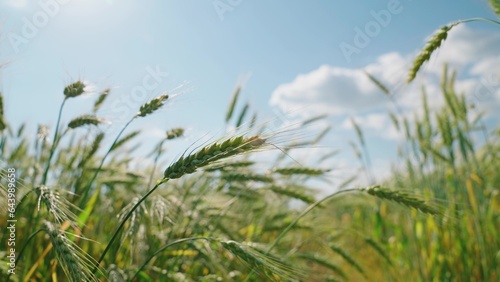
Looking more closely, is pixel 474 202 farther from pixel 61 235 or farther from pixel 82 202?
pixel 61 235

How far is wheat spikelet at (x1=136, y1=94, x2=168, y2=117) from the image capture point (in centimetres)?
179

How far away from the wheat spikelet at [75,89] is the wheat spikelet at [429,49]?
4.68 ft

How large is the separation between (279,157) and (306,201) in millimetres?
1157

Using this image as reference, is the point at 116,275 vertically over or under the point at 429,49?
under

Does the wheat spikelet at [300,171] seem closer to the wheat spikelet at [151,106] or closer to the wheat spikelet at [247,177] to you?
the wheat spikelet at [247,177]

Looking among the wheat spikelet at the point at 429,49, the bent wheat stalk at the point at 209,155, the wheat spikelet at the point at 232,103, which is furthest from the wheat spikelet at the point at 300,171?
the bent wheat stalk at the point at 209,155

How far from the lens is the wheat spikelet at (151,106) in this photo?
1789 mm

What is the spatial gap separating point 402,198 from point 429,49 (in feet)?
2.10

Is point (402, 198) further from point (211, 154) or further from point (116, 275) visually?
point (116, 275)

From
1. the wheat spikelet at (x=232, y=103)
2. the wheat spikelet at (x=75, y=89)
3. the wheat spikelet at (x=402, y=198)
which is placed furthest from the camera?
the wheat spikelet at (x=232, y=103)

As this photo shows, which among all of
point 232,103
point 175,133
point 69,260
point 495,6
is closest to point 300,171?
point 175,133

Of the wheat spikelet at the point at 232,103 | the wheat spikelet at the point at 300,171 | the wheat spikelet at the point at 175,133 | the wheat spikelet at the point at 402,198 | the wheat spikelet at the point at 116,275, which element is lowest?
the wheat spikelet at the point at 116,275

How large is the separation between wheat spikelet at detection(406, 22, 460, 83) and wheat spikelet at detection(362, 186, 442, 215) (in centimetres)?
48

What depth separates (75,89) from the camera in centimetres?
195
